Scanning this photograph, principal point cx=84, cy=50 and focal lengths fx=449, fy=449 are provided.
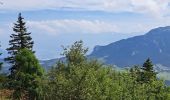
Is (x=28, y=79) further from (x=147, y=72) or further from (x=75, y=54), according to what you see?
(x=147, y=72)

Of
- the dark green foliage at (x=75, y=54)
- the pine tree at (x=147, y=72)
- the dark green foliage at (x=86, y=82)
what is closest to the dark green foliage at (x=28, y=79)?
Answer: the dark green foliage at (x=75, y=54)

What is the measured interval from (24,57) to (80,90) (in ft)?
53.1

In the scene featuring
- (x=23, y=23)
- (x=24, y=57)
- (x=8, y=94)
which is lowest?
(x=8, y=94)

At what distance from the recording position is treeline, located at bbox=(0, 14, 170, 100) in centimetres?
4225

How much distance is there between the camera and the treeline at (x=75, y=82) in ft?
139

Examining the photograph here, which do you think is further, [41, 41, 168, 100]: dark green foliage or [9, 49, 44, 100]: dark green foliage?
[9, 49, 44, 100]: dark green foliage

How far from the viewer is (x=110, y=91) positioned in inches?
1710

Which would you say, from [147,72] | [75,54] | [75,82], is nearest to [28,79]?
[75,54]

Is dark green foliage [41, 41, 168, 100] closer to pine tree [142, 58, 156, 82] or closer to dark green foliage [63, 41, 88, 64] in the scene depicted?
dark green foliage [63, 41, 88, 64]

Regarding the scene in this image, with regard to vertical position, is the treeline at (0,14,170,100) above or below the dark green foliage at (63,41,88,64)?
below

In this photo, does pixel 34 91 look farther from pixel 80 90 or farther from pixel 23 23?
pixel 23 23

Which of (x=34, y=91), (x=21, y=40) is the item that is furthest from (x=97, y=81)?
(x=21, y=40)

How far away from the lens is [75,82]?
139 feet

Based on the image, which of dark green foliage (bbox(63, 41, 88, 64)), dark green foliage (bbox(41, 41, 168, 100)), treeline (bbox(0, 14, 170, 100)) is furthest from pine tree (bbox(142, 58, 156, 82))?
dark green foliage (bbox(63, 41, 88, 64))
